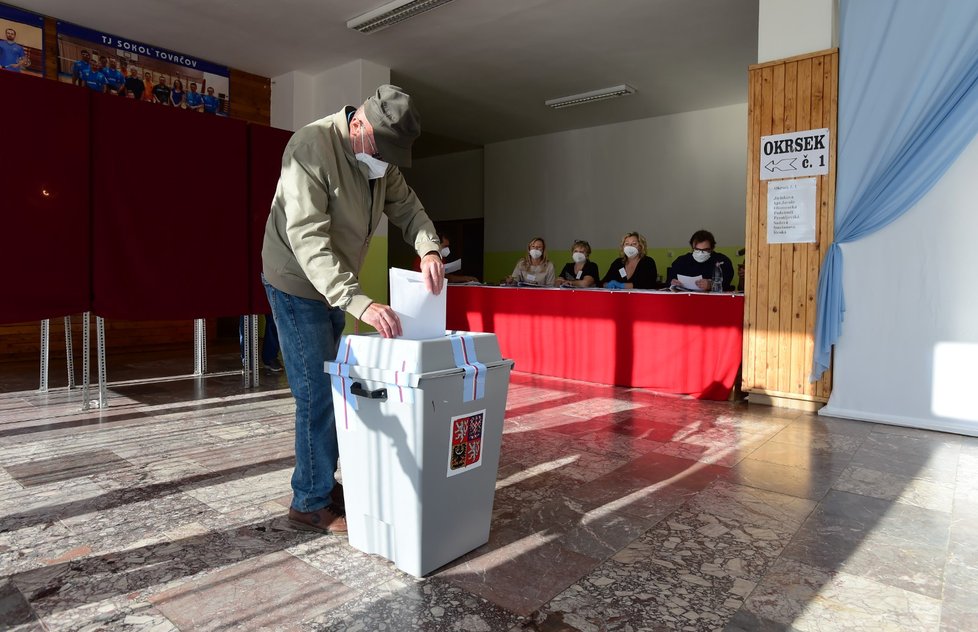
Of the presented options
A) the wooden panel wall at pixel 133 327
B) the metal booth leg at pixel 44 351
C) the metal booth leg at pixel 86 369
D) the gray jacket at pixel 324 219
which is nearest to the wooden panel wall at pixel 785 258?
the gray jacket at pixel 324 219

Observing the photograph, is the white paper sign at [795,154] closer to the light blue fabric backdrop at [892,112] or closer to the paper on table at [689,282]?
the light blue fabric backdrop at [892,112]

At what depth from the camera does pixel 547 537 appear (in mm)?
2078

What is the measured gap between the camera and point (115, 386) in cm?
473

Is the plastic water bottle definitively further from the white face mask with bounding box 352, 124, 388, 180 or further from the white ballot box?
the white face mask with bounding box 352, 124, 388, 180

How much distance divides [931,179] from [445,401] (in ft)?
11.5

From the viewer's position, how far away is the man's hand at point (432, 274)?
1.76 metres

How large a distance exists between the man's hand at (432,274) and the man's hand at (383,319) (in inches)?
5.5

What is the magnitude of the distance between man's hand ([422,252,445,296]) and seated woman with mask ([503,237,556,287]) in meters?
4.42

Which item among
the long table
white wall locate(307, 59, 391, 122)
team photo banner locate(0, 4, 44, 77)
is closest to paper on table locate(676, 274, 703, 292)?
the long table

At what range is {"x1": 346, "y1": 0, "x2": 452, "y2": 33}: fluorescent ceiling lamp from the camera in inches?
216

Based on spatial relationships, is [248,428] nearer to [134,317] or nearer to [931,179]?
[134,317]

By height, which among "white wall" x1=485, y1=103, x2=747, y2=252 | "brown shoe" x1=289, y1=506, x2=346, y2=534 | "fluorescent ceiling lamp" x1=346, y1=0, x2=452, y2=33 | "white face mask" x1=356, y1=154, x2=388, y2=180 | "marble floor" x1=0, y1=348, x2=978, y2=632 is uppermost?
"fluorescent ceiling lamp" x1=346, y1=0, x2=452, y2=33

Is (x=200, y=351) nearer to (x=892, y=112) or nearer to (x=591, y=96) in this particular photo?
(x=892, y=112)

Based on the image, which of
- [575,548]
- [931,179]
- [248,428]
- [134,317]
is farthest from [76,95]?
[931,179]
